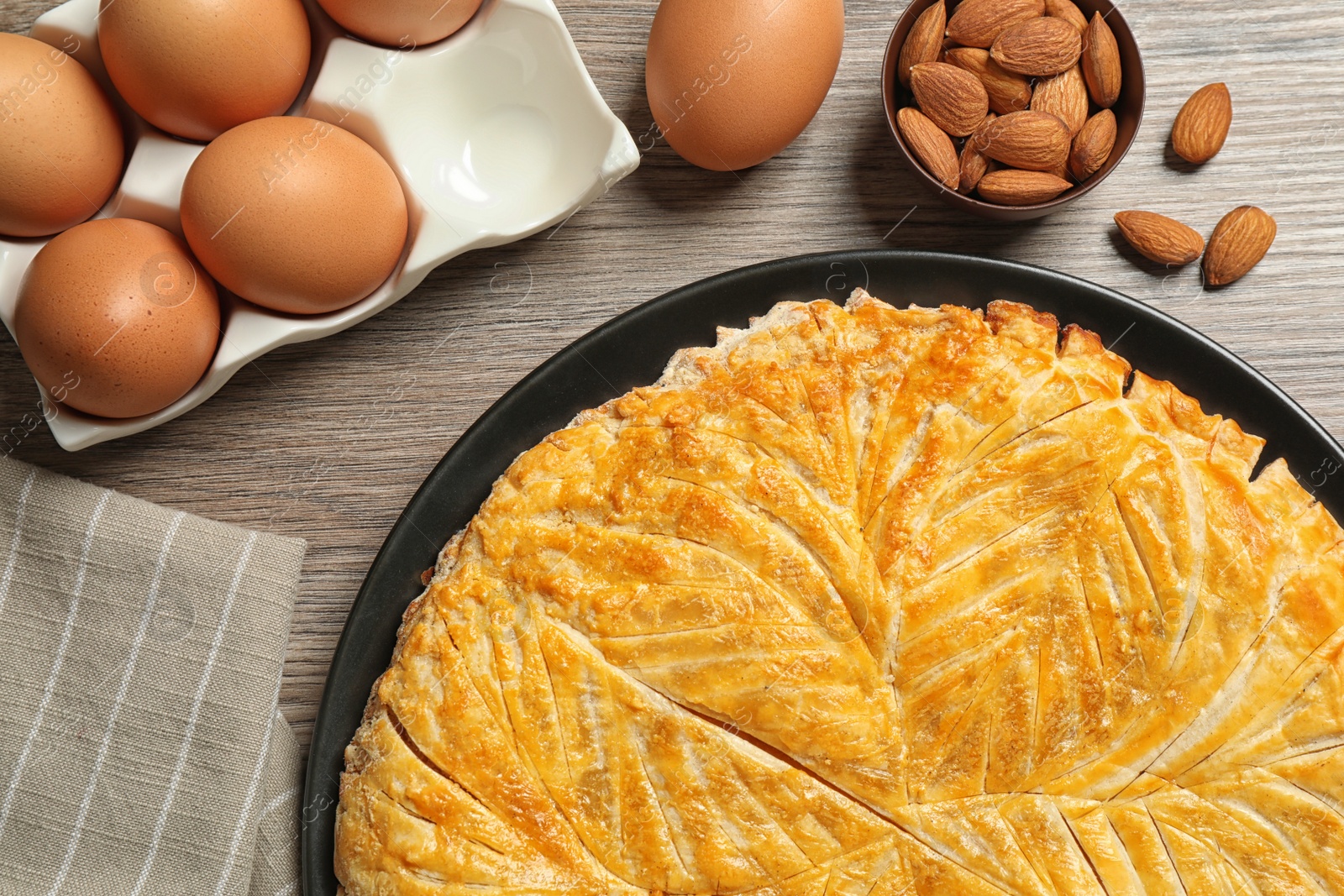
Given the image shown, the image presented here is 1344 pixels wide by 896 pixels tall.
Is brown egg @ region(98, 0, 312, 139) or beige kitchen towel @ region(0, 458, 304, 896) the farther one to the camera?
beige kitchen towel @ region(0, 458, 304, 896)

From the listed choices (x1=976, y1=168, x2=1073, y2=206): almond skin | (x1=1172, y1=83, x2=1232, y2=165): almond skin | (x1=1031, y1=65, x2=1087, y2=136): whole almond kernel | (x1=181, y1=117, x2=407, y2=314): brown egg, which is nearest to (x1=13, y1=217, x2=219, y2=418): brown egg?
(x1=181, y1=117, x2=407, y2=314): brown egg

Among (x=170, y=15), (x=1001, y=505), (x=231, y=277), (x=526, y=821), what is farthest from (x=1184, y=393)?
(x=170, y=15)

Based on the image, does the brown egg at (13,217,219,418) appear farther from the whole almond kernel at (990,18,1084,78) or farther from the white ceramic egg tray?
the whole almond kernel at (990,18,1084,78)

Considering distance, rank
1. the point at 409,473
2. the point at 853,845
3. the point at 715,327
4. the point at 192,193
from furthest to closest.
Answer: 1. the point at 409,473
2. the point at 715,327
3. the point at 192,193
4. the point at 853,845

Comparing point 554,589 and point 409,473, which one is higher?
point 554,589

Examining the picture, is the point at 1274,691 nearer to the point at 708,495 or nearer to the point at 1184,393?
the point at 1184,393

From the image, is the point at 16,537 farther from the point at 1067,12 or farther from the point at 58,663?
the point at 1067,12

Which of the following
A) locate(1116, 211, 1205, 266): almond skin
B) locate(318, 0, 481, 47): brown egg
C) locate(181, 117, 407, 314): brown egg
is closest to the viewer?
locate(181, 117, 407, 314): brown egg
